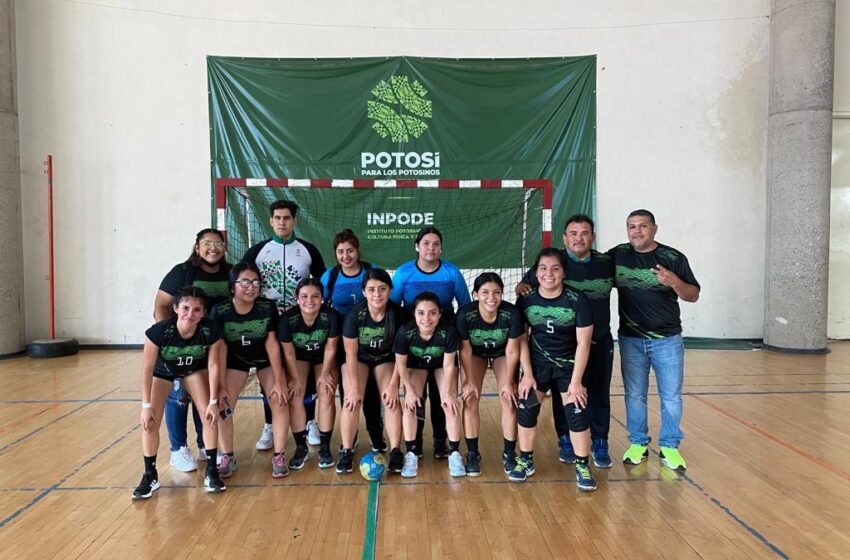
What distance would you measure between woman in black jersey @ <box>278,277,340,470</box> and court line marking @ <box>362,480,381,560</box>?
528mm

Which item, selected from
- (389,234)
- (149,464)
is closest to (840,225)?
(389,234)

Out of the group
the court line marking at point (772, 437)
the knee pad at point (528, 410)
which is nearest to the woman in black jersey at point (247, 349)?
the knee pad at point (528, 410)

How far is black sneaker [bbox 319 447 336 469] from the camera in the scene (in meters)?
3.98

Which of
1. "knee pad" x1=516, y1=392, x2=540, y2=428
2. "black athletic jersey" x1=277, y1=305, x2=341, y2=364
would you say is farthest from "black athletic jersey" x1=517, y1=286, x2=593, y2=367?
"black athletic jersey" x1=277, y1=305, x2=341, y2=364

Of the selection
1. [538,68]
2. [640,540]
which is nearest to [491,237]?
[538,68]

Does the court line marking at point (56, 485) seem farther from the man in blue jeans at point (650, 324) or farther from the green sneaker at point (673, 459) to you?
the green sneaker at point (673, 459)

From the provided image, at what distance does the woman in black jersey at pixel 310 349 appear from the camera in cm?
395

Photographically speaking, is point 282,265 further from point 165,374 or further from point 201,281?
point 165,374

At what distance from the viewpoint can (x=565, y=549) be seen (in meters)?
2.83

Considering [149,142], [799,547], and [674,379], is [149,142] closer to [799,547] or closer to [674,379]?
[674,379]

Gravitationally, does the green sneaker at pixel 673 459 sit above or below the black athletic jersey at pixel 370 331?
below

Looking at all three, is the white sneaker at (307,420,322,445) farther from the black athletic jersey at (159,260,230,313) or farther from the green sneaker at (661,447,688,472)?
the green sneaker at (661,447,688,472)

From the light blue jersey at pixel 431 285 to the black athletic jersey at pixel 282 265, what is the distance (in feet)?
2.79

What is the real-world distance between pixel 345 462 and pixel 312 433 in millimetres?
794
